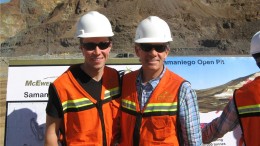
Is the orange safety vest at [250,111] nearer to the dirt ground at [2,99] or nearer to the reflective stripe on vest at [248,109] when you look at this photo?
the reflective stripe on vest at [248,109]

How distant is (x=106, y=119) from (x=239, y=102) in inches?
44.8

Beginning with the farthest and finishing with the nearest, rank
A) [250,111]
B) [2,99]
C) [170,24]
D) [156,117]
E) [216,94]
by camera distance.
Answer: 1. [170,24]
2. [2,99]
3. [216,94]
4. [156,117]
5. [250,111]

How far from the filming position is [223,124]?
349 cm

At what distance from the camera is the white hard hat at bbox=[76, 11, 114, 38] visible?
11.9 ft

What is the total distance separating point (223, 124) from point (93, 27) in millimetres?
1429

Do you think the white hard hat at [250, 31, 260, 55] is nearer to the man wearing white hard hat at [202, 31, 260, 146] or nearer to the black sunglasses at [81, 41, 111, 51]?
the man wearing white hard hat at [202, 31, 260, 146]

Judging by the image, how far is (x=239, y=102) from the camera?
3.29m

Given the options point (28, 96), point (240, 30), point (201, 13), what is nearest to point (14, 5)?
point (201, 13)

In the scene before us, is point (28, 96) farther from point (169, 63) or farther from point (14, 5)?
point (14, 5)

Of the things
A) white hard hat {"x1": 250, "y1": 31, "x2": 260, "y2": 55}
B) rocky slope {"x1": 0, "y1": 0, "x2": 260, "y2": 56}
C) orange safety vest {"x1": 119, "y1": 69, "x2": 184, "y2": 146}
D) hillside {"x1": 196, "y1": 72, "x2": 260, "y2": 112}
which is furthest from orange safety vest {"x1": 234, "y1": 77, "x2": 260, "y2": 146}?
rocky slope {"x1": 0, "y1": 0, "x2": 260, "y2": 56}

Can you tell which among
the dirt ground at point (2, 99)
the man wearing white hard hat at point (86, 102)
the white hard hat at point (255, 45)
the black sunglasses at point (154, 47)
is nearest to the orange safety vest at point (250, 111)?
the white hard hat at point (255, 45)

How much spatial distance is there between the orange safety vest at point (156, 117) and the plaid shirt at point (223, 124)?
42 centimetres

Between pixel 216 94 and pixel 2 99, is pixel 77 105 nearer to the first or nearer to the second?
pixel 216 94

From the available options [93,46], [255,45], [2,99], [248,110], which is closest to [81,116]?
[93,46]
